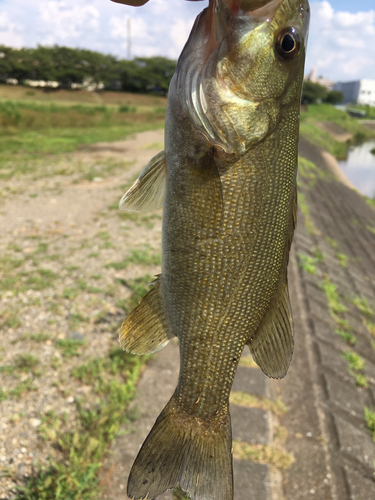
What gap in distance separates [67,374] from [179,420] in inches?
93.1

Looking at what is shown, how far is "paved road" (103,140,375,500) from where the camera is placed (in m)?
2.88

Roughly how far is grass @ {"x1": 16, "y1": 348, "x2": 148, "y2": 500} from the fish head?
2.40 metres

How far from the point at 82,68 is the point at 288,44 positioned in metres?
43.8

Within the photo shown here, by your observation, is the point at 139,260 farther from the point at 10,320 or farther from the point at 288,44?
the point at 288,44

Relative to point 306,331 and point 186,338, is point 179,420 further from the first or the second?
point 306,331

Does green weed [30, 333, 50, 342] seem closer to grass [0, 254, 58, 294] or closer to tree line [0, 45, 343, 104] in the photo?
grass [0, 254, 58, 294]

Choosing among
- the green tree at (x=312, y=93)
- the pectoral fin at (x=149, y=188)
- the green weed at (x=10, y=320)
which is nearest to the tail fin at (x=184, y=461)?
the pectoral fin at (x=149, y=188)

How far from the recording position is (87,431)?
293cm

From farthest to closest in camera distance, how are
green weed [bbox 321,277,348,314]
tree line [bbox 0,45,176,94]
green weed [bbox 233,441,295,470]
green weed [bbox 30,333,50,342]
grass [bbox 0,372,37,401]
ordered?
tree line [bbox 0,45,176,94]
green weed [bbox 321,277,348,314]
green weed [bbox 30,333,50,342]
grass [bbox 0,372,37,401]
green weed [bbox 233,441,295,470]

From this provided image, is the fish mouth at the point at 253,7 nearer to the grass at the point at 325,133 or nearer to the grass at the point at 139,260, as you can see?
the grass at the point at 139,260

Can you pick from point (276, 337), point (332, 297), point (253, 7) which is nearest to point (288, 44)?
point (253, 7)

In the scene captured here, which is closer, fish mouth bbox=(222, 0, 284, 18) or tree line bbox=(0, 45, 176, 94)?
fish mouth bbox=(222, 0, 284, 18)

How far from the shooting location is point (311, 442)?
3283mm

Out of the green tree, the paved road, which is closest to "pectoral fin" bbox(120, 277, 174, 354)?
the paved road
